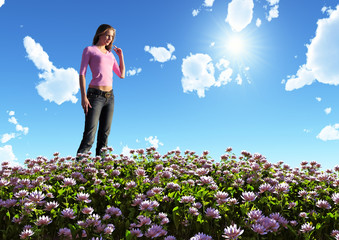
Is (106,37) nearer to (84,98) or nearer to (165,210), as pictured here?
(84,98)

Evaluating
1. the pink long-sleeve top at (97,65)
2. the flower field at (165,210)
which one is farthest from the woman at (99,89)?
the flower field at (165,210)

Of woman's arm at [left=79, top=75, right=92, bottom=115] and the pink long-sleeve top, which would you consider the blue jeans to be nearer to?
woman's arm at [left=79, top=75, right=92, bottom=115]

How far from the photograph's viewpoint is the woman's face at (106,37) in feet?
27.8

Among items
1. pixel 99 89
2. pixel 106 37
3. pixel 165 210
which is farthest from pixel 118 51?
pixel 165 210

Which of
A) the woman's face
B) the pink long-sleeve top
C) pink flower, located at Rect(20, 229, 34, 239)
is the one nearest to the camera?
pink flower, located at Rect(20, 229, 34, 239)

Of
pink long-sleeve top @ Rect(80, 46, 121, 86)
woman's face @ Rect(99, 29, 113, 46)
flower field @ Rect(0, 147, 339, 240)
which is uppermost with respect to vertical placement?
woman's face @ Rect(99, 29, 113, 46)

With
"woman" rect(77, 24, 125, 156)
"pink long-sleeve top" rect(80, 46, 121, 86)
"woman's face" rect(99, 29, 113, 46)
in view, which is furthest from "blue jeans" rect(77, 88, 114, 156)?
"woman's face" rect(99, 29, 113, 46)

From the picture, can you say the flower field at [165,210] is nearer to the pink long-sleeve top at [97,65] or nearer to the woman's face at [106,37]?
the pink long-sleeve top at [97,65]

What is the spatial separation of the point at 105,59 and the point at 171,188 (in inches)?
192

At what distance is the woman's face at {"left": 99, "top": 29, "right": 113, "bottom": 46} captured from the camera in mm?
8484

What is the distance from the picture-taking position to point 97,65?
810 centimetres

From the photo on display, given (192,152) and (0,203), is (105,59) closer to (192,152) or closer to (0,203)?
(192,152)

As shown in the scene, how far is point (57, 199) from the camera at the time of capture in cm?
503

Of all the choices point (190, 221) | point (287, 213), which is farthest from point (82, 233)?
point (287, 213)
